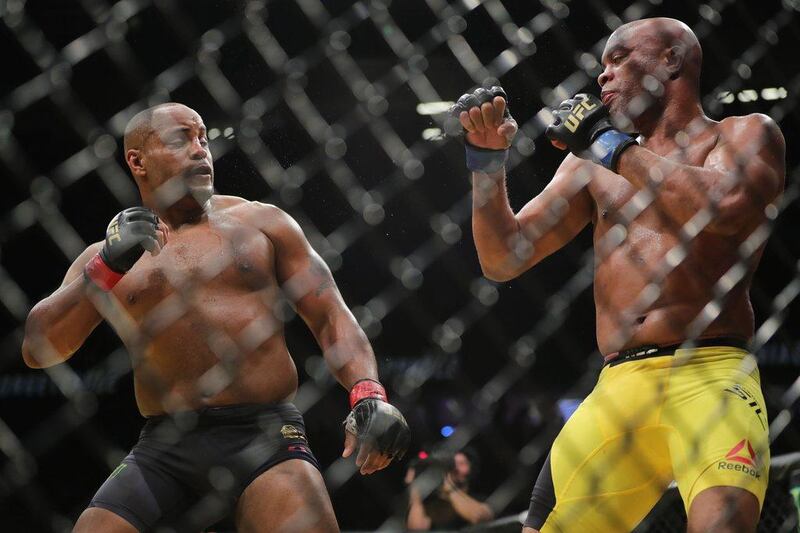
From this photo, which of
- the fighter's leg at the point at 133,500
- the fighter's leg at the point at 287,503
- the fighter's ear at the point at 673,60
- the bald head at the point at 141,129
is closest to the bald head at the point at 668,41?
the fighter's ear at the point at 673,60

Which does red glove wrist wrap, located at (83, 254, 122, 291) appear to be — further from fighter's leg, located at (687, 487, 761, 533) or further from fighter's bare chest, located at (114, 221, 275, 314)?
fighter's leg, located at (687, 487, 761, 533)

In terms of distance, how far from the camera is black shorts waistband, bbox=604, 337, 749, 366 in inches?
74.9

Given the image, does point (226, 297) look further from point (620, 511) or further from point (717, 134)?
point (717, 134)

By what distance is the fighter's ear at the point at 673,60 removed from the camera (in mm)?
2121

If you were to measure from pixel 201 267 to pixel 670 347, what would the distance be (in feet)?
3.19

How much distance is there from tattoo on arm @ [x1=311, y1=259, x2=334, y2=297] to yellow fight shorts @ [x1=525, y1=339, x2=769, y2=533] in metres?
0.60

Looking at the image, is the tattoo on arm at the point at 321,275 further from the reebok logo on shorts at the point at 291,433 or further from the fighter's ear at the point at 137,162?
the fighter's ear at the point at 137,162

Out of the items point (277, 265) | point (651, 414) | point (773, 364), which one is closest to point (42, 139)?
point (277, 265)

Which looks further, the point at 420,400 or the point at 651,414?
the point at 420,400

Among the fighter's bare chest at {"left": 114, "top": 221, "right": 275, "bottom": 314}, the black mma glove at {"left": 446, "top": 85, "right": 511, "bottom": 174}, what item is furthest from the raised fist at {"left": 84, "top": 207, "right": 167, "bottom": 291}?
the black mma glove at {"left": 446, "top": 85, "right": 511, "bottom": 174}

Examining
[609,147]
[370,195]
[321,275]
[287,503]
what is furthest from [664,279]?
[370,195]

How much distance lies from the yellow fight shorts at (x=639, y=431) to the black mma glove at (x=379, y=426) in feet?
0.97

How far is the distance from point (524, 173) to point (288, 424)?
2885 millimetres

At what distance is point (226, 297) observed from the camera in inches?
82.4
